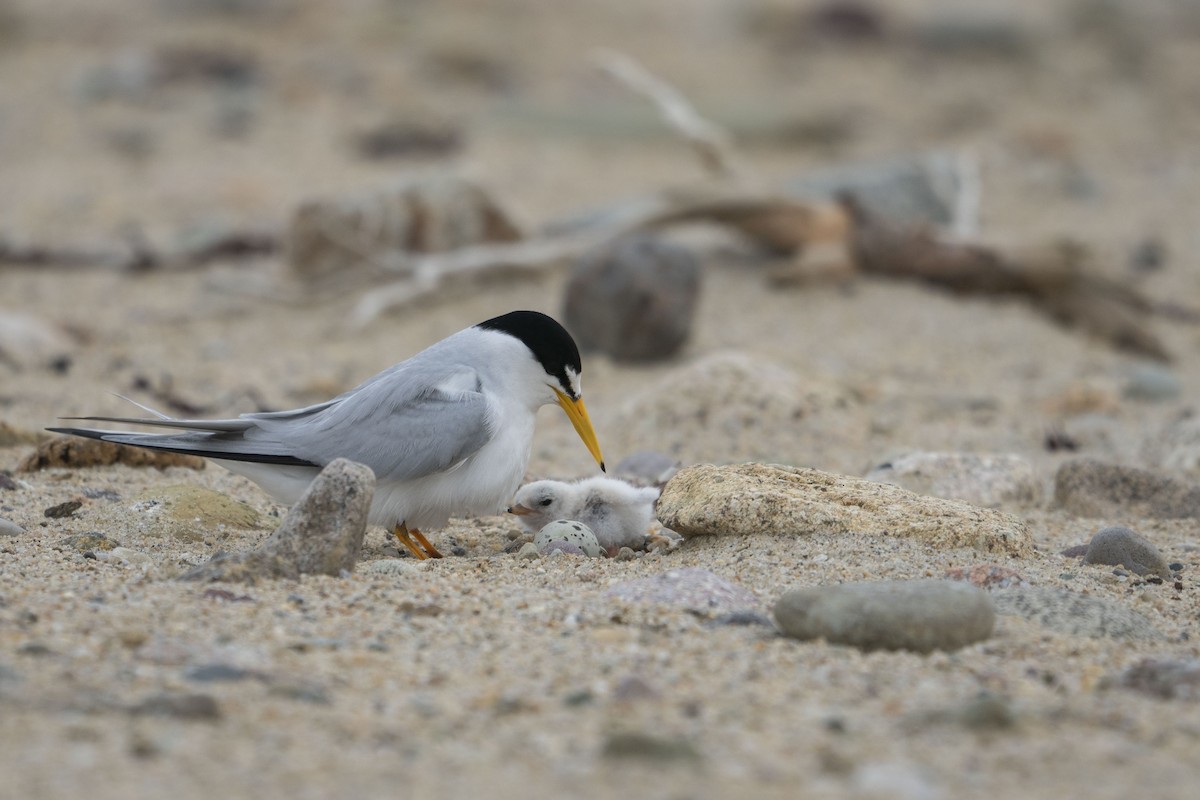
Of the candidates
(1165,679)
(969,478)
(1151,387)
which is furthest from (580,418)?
(1151,387)

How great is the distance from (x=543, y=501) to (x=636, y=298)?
126 inches

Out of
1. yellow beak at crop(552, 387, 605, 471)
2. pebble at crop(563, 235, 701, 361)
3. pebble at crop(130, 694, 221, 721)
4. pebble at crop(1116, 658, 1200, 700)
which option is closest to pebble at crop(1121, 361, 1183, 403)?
pebble at crop(563, 235, 701, 361)

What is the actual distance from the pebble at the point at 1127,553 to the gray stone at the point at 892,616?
3.56 ft

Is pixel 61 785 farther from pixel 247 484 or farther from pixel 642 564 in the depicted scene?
pixel 247 484

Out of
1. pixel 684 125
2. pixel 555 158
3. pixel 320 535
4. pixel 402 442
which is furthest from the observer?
pixel 555 158

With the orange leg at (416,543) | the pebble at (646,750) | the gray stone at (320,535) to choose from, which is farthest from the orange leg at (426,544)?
the pebble at (646,750)

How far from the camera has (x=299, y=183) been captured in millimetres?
12555

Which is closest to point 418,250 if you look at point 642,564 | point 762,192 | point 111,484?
point 762,192

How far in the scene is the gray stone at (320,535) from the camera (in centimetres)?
384

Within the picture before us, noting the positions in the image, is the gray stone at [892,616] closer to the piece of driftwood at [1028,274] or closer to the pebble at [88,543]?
the pebble at [88,543]

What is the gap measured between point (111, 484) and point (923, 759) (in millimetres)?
3498

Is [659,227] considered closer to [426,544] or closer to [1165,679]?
[426,544]

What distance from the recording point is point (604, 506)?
186 inches

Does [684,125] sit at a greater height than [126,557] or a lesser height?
Result: greater
